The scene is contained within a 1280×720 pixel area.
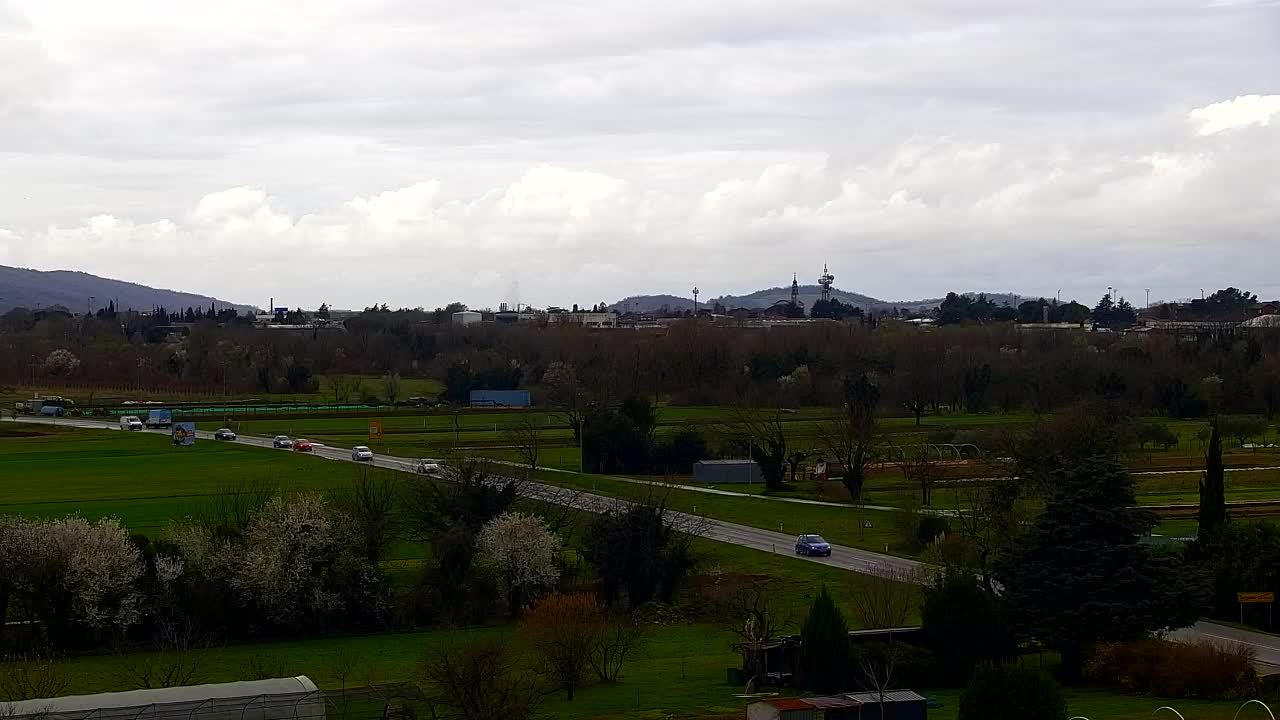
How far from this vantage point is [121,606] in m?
40.9

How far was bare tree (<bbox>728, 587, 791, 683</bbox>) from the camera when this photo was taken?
109 ft

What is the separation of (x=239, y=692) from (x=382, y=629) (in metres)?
14.5

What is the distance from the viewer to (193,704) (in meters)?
27.7

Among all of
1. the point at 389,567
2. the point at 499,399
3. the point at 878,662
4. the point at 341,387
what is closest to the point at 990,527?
the point at 878,662

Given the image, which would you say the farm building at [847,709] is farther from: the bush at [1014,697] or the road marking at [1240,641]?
the road marking at [1240,641]

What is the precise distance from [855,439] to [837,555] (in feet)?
64.7

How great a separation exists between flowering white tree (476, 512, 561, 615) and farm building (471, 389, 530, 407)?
240ft

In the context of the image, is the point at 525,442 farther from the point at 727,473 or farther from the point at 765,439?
the point at 765,439

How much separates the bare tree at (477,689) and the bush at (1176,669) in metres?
13.0

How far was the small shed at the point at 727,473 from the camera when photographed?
71.6 m

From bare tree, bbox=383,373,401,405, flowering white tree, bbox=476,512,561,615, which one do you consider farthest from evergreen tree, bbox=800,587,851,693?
bare tree, bbox=383,373,401,405

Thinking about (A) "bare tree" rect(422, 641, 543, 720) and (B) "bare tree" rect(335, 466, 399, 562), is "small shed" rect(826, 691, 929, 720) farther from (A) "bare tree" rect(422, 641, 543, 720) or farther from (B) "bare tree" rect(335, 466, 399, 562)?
(B) "bare tree" rect(335, 466, 399, 562)

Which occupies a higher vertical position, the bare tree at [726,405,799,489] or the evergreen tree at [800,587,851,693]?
the bare tree at [726,405,799,489]

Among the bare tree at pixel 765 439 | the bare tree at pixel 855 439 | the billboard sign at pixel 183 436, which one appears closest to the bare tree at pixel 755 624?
the bare tree at pixel 855 439
